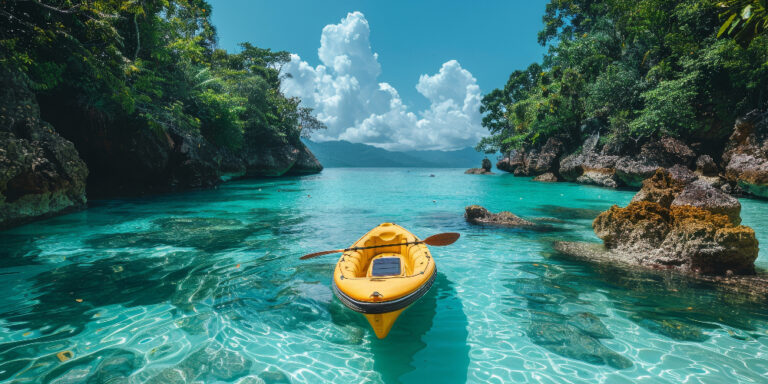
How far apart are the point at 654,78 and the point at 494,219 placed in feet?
64.5

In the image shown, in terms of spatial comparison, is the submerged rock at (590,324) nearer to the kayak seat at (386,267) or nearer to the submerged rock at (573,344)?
the submerged rock at (573,344)

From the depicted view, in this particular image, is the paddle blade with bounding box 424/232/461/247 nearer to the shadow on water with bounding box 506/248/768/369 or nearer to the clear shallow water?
the clear shallow water

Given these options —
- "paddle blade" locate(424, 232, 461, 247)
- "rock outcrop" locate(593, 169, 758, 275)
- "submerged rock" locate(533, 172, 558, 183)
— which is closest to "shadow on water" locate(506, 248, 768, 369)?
"rock outcrop" locate(593, 169, 758, 275)

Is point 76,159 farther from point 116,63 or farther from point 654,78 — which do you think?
point 654,78

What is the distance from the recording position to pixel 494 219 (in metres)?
11.3

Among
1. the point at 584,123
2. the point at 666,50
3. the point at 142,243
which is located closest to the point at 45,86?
the point at 142,243

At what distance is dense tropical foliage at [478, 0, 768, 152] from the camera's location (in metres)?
17.1

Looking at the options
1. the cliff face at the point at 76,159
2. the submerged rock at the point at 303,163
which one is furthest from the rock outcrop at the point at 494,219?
the submerged rock at the point at 303,163

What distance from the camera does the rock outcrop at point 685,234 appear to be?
5.73 m

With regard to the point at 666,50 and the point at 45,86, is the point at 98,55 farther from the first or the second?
the point at 666,50

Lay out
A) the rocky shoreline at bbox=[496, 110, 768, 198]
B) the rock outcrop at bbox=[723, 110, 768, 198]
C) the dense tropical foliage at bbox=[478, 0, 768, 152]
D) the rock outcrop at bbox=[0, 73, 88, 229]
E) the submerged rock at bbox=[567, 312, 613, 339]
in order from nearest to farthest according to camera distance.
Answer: the submerged rock at bbox=[567, 312, 613, 339], the rock outcrop at bbox=[0, 73, 88, 229], the rock outcrop at bbox=[723, 110, 768, 198], the rocky shoreline at bbox=[496, 110, 768, 198], the dense tropical foliage at bbox=[478, 0, 768, 152]

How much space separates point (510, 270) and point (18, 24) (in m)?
14.7

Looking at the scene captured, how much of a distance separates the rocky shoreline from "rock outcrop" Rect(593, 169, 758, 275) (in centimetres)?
1147

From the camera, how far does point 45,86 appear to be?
35.5 ft
